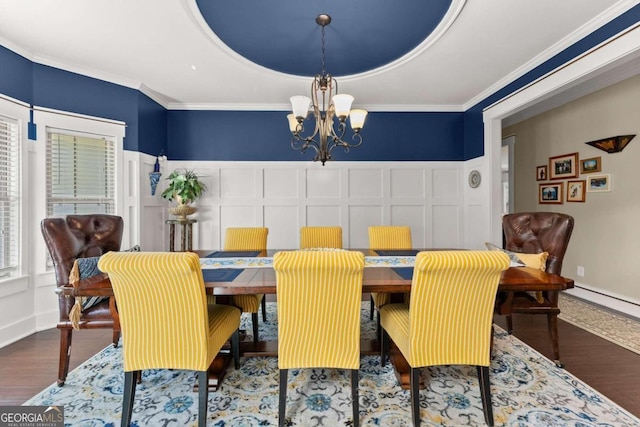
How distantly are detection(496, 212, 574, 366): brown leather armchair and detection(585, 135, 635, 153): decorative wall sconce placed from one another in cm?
198

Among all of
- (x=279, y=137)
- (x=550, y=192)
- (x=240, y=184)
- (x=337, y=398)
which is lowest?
(x=337, y=398)

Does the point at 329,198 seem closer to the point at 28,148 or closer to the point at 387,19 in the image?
the point at 387,19

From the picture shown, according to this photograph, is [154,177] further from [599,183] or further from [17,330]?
[599,183]

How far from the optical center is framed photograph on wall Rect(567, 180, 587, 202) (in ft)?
12.5

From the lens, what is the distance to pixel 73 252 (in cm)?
208

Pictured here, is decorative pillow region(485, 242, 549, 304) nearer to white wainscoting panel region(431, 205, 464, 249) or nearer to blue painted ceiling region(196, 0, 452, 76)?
blue painted ceiling region(196, 0, 452, 76)

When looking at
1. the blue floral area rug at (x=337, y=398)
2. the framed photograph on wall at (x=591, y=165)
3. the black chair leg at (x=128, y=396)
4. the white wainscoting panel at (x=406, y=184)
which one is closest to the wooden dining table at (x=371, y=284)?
the blue floral area rug at (x=337, y=398)

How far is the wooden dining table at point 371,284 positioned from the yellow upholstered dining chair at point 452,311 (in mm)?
192

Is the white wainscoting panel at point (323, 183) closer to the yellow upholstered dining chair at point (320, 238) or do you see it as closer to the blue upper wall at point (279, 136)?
the blue upper wall at point (279, 136)

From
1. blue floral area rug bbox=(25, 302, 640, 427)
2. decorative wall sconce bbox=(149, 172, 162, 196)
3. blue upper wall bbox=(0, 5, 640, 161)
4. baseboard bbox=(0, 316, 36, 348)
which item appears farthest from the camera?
blue upper wall bbox=(0, 5, 640, 161)

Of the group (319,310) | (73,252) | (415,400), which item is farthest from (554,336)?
(73,252)

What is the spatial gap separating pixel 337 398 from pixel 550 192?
14.2 feet

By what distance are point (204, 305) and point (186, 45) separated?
2.34 m

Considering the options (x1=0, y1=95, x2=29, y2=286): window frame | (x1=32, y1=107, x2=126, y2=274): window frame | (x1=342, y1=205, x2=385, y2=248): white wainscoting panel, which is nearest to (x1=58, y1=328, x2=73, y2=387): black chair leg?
(x1=0, y1=95, x2=29, y2=286): window frame
